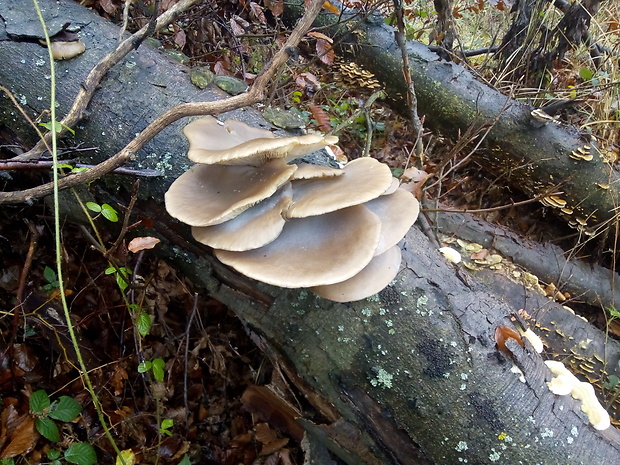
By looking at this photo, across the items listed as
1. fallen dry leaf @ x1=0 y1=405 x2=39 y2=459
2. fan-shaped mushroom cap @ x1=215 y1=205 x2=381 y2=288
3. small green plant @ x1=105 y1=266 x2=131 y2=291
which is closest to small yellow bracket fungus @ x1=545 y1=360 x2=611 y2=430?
fan-shaped mushroom cap @ x1=215 y1=205 x2=381 y2=288

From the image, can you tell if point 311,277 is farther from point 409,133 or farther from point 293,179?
point 409,133

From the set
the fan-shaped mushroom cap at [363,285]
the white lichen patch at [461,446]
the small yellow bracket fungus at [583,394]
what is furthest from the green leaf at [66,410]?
the small yellow bracket fungus at [583,394]

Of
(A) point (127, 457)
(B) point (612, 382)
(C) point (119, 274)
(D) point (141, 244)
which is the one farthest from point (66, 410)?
(B) point (612, 382)

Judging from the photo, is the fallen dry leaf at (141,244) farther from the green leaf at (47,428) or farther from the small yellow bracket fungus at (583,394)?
the small yellow bracket fungus at (583,394)

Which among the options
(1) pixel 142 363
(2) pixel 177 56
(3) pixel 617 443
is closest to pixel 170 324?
(1) pixel 142 363

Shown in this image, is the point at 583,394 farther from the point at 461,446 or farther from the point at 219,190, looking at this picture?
the point at 219,190
